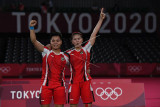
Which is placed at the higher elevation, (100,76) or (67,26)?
(67,26)

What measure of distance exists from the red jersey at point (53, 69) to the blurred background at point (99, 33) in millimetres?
10054

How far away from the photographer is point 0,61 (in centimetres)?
1481

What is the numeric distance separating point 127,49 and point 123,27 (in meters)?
1.37

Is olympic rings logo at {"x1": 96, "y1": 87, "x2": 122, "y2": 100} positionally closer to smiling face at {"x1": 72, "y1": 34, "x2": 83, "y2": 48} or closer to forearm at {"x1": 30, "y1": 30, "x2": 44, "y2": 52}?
smiling face at {"x1": 72, "y1": 34, "x2": 83, "y2": 48}

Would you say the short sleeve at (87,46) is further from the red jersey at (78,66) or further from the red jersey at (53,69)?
the red jersey at (53,69)

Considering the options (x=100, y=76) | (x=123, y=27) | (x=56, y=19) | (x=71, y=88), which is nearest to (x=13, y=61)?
(x=56, y=19)

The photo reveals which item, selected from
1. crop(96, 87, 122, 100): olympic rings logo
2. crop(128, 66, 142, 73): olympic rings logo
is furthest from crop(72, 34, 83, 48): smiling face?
crop(128, 66, 142, 73): olympic rings logo

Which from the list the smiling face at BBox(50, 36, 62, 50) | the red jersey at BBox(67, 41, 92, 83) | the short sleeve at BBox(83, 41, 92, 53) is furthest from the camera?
the short sleeve at BBox(83, 41, 92, 53)

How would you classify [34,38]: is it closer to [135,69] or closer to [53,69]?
[53,69]

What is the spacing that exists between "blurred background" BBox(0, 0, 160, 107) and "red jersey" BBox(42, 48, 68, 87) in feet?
33.0

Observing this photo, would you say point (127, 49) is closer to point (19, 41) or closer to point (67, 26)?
point (67, 26)

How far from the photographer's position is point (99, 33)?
16.3 m

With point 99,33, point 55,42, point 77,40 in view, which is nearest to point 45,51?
point 55,42

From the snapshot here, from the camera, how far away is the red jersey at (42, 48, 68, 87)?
381 cm
